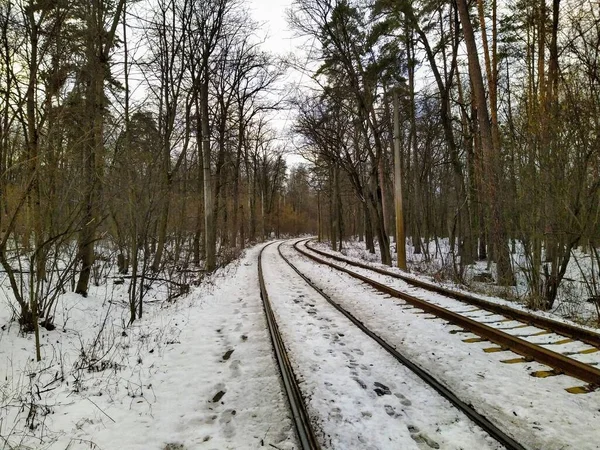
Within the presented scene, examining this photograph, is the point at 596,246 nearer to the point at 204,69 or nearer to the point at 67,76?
the point at 67,76

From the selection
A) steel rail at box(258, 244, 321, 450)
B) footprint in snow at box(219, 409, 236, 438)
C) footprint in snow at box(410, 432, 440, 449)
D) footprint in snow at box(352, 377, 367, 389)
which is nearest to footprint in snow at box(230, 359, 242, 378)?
steel rail at box(258, 244, 321, 450)

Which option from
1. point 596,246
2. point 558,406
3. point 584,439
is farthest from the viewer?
point 596,246

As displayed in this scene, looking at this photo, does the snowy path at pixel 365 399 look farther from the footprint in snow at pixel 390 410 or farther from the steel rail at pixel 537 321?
the steel rail at pixel 537 321

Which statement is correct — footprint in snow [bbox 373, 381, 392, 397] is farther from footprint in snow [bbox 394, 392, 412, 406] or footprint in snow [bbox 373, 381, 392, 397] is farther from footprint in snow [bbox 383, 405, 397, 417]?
footprint in snow [bbox 383, 405, 397, 417]

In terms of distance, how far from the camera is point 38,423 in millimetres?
3682

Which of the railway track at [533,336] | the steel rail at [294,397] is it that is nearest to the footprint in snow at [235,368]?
the steel rail at [294,397]

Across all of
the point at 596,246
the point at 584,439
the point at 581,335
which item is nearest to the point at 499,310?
the point at 581,335

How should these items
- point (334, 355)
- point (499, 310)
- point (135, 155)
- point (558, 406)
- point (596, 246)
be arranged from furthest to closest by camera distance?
point (135, 155), point (596, 246), point (499, 310), point (334, 355), point (558, 406)

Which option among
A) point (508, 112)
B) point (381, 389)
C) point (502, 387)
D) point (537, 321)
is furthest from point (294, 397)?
point (508, 112)

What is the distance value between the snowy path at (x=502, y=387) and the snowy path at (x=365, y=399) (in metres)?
0.39

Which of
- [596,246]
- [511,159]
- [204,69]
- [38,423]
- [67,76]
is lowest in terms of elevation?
[38,423]

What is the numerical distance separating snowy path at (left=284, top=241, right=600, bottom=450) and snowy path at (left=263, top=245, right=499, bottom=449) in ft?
1.28

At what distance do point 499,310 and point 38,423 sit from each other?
23.9 ft

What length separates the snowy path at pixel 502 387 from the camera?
3246 mm
